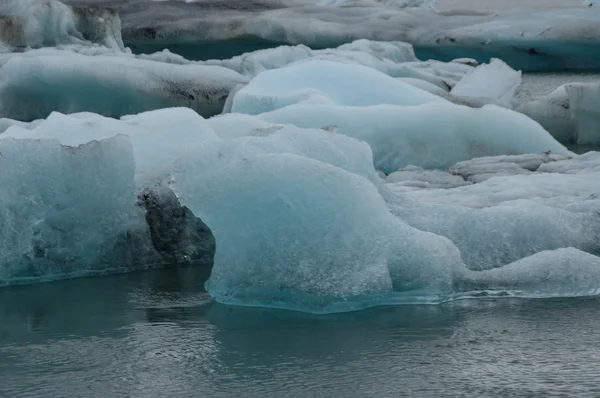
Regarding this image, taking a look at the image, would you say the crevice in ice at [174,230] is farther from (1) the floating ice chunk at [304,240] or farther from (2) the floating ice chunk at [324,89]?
(2) the floating ice chunk at [324,89]

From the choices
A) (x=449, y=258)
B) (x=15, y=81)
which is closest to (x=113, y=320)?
Answer: (x=449, y=258)

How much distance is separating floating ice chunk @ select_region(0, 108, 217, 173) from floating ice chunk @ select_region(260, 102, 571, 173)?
5.10 ft

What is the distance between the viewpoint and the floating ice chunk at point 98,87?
9.06 meters

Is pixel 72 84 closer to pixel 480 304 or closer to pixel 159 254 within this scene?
pixel 159 254

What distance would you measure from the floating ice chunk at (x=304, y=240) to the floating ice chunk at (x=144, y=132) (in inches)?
42.3

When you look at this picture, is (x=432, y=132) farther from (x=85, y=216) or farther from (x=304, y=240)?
(x=304, y=240)

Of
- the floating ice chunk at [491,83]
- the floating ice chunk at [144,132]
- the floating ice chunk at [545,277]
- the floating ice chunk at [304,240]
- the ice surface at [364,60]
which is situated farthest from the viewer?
the ice surface at [364,60]

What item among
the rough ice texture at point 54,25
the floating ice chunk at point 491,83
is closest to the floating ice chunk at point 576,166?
the floating ice chunk at point 491,83

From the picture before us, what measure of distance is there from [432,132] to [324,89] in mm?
1023

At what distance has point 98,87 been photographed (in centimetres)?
930

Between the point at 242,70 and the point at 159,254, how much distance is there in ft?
25.7

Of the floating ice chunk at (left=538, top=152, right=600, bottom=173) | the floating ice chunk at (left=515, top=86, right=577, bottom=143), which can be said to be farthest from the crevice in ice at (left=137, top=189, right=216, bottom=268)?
the floating ice chunk at (left=515, top=86, right=577, bottom=143)

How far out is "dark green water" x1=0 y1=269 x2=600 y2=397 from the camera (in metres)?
2.61

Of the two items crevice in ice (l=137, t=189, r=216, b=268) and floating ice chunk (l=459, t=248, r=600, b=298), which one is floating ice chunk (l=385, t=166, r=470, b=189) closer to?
crevice in ice (l=137, t=189, r=216, b=268)
